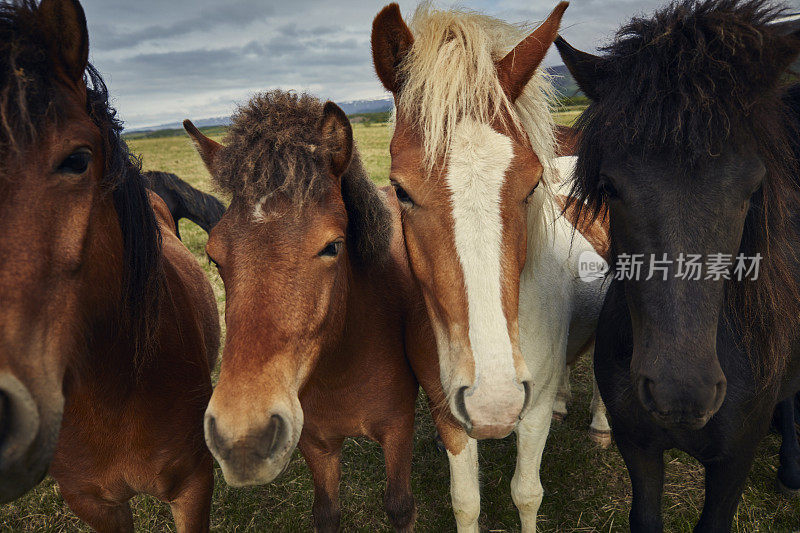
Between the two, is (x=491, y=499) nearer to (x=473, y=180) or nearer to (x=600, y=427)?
(x=600, y=427)

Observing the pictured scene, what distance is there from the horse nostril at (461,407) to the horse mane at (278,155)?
92 centimetres

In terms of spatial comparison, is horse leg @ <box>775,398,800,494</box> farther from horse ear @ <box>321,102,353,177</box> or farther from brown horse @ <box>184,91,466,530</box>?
horse ear @ <box>321,102,353,177</box>

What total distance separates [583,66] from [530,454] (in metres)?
2.08

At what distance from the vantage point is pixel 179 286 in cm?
254

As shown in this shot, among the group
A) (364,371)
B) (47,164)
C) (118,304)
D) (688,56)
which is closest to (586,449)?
(364,371)

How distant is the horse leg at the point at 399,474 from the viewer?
254 cm

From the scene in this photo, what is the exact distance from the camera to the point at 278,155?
173 centimetres

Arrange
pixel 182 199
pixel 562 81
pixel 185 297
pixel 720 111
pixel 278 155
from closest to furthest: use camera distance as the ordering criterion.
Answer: pixel 720 111 → pixel 278 155 → pixel 562 81 → pixel 185 297 → pixel 182 199

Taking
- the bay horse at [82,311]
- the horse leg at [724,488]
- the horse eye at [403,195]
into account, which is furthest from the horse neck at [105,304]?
the horse leg at [724,488]

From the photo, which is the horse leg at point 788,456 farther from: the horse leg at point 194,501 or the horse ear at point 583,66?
the horse leg at point 194,501

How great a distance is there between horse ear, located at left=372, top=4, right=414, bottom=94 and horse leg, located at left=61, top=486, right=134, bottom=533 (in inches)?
95.0

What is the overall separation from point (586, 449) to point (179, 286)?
354cm

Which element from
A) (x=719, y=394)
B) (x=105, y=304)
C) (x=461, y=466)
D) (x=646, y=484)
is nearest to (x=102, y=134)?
(x=105, y=304)

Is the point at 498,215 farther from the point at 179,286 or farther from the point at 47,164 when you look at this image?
the point at 179,286
